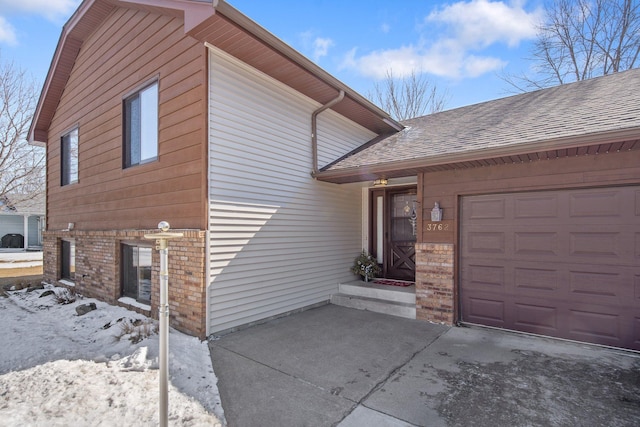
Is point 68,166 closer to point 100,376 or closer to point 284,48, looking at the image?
point 284,48

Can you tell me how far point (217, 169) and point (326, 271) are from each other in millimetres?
3148

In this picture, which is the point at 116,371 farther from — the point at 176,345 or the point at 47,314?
the point at 47,314

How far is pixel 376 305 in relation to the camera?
605cm

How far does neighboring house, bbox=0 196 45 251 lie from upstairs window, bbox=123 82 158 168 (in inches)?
747

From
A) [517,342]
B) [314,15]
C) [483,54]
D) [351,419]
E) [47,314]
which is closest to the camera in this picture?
[351,419]

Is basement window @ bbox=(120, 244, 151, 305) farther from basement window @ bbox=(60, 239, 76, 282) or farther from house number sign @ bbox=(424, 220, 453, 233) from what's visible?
house number sign @ bbox=(424, 220, 453, 233)

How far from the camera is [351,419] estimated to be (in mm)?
2713

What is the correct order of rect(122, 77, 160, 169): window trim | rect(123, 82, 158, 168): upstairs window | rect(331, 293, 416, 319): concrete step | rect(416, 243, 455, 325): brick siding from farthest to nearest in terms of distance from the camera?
rect(331, 293, 416, 319): concrete step
rect(123, 82, 158, 168): upstairs window
rect(122, 77, 160, 169): window trim
rect(416, 243, 455, 325): brick siding

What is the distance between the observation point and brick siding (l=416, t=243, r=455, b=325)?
5.23m

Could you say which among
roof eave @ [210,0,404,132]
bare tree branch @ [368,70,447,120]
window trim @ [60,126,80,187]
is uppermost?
bare tree branch @ [368,70,447,120]

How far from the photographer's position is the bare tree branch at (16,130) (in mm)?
15462

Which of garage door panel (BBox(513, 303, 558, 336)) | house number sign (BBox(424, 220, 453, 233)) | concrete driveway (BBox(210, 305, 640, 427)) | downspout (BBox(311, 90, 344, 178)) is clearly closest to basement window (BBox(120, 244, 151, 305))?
concrete driveway (BBox(210, 305, 640, 427))

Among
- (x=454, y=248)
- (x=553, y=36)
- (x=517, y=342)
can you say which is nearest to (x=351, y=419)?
(x=517, y=342)

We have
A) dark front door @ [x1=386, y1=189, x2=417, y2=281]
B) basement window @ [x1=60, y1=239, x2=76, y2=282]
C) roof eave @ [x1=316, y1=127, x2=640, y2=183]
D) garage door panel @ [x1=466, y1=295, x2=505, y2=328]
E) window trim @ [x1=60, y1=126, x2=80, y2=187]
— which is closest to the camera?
roof eave @ [x1=316, y1=127, x2=640, y2=183]
